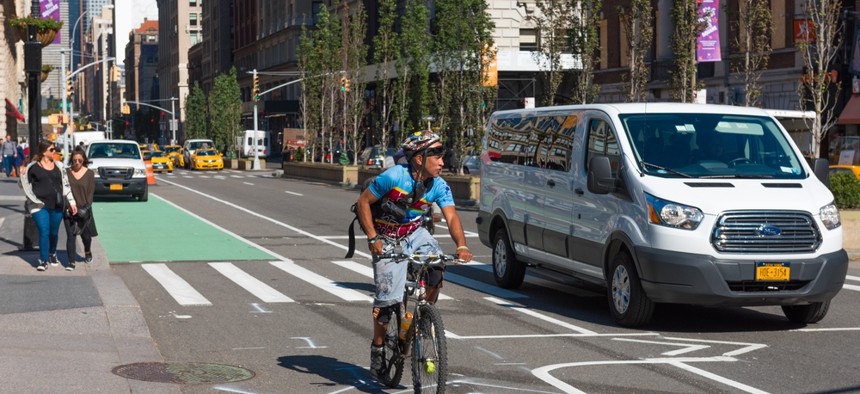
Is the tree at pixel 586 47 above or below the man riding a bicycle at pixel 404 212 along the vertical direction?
above

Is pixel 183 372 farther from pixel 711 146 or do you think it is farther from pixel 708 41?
pixel 708 41

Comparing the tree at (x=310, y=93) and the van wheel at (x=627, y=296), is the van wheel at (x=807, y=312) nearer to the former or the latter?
the van wheel at (x=627, y=296)

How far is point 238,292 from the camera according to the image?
14359 millimetres

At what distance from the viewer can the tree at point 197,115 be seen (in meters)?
120

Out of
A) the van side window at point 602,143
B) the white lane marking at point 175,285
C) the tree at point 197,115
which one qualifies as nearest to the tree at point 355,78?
the white lane marking at point 175,285

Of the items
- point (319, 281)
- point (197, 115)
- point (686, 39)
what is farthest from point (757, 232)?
point (197, 115)

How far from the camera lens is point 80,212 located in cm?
1669

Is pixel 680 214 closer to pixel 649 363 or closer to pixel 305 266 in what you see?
pixel 649 363

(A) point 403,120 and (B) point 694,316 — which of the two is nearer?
(B) point 694,316

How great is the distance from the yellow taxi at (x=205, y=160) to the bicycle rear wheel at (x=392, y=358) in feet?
229

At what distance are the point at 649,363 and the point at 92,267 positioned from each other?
9.71 meters

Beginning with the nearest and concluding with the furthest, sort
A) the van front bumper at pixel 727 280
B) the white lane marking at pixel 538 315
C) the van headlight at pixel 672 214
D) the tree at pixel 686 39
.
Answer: the van front bumper at pixel 727 280, the van headlight at pixel 672 214, the white lane marking at pixel 538 315, the tree at pixel 686 39

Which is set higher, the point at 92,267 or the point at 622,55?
the point at 622,55

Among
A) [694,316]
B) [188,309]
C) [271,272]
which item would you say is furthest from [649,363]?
[271,272]
